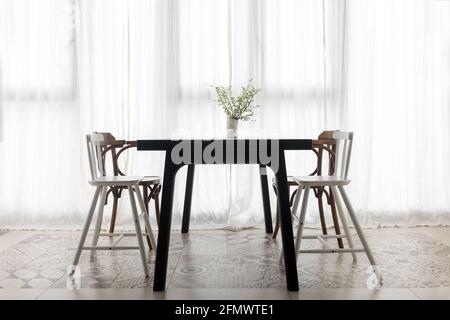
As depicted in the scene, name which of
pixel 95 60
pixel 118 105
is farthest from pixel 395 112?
pixel 95 60

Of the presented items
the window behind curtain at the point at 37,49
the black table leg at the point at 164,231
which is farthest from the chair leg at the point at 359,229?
the window behind curtain at the point at 37,49

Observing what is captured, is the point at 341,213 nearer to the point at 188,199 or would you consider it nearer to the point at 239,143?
the point at 239,143

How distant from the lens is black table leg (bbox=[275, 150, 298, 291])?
7.00 ft

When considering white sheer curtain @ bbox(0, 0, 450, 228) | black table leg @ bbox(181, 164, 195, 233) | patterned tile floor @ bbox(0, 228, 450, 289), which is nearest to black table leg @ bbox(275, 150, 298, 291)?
patterned tile floor @ bbox(0, 228, 450, 289)

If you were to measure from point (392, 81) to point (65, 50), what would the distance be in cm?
288

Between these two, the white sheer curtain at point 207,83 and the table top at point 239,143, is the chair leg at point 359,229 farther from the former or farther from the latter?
the white sheer curtain at point 207,83

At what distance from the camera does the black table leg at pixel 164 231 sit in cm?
213

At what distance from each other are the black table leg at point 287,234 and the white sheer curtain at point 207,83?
1482mm

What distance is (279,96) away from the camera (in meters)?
3.68

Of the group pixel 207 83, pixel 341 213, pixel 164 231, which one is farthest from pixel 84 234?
pixel 207 83

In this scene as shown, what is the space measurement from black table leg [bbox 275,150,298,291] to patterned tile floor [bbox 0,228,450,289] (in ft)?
0.36

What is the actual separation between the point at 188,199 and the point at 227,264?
0.93 meters
